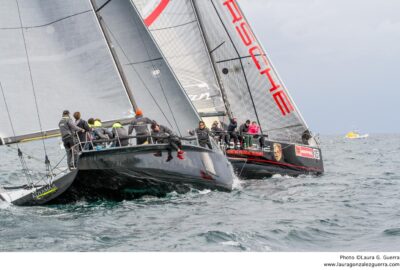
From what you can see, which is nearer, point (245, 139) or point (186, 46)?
point (245, 139)

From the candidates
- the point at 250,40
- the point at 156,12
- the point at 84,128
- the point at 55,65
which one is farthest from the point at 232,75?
the point at 84,128

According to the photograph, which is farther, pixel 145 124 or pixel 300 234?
pixel 145 124

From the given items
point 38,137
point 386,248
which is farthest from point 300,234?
point 38,137

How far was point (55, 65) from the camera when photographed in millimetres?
13086

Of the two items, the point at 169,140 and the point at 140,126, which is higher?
the point at 140,126

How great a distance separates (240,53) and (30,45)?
23.1ft

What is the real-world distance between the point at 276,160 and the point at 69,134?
21.2 ft

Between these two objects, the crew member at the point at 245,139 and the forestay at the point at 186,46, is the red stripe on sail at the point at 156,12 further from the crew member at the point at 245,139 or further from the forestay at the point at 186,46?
the crew member at the point at 245,139

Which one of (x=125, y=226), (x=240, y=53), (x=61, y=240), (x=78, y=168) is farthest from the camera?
(x=240, y=53)

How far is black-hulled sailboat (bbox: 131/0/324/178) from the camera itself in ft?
58.9

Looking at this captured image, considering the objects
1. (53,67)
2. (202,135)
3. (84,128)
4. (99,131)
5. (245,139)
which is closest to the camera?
(84,128)

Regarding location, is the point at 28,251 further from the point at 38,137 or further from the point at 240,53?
the point at 240,53

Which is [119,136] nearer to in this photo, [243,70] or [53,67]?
[53,67]

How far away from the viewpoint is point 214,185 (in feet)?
42.7
